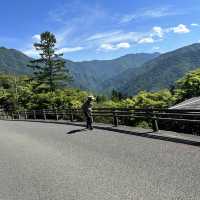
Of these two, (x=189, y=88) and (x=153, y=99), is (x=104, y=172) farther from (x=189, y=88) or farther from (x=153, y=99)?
(x=153, y=99)

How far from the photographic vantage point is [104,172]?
9.40 meters

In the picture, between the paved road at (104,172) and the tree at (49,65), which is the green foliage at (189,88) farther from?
the paved road at (104,172)

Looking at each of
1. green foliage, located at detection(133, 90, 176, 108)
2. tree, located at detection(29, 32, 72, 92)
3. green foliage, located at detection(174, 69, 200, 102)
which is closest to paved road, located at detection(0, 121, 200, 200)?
green foliage, located at detection(174, 69, 200, 102)

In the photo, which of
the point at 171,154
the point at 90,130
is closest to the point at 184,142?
the point at 171,154

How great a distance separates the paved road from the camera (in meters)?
7.47

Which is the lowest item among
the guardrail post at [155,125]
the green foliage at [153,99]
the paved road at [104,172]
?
the paved road at [104,172]

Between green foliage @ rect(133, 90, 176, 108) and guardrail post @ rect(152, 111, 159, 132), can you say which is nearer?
guardrail post @ rect(152, 111, 159, 132)

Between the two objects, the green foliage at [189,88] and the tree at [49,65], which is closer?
the green foliage at [189,88]

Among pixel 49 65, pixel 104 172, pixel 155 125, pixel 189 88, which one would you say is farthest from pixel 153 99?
pixel 104 172

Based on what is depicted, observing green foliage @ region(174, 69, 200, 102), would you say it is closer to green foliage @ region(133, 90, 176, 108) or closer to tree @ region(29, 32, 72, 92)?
green foliage @ region(133, 90, 176, 108)

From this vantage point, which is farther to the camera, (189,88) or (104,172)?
(189,88)

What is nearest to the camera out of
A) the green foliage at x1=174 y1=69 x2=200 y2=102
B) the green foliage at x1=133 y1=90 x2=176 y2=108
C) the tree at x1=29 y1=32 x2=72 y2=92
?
the green foliage at x1=174 y1=69 x2=200 y2=102

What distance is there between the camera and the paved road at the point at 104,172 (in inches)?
294

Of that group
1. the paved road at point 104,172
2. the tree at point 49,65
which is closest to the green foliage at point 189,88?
the tree at point 49,65
